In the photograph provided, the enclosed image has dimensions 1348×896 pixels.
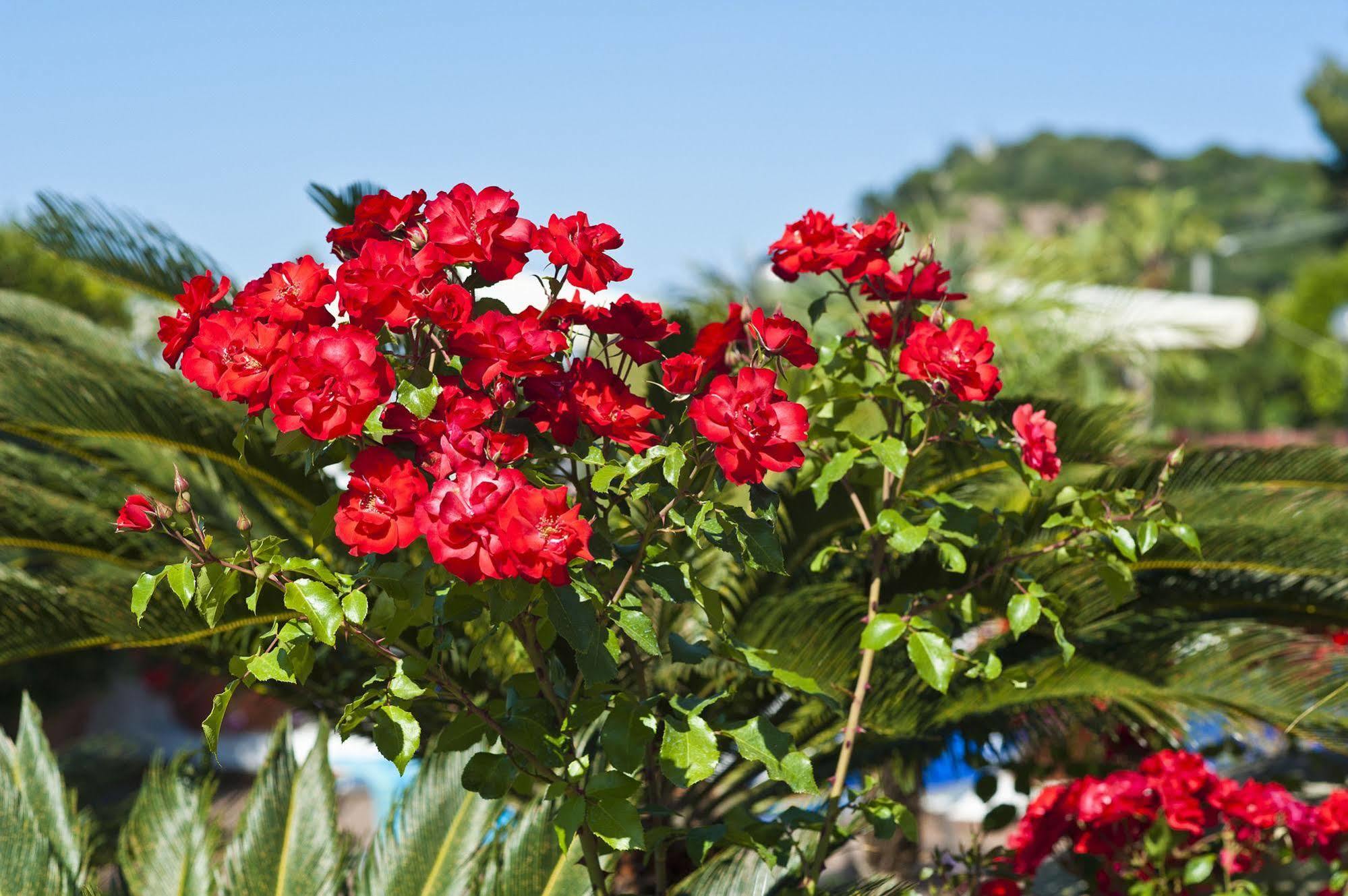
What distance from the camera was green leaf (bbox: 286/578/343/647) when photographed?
58.9 inches

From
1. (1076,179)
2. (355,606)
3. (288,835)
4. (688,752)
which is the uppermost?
(1076,179)

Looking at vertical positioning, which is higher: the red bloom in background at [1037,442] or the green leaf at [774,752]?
the red bloom in background at [1037,442]

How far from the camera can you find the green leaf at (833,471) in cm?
207

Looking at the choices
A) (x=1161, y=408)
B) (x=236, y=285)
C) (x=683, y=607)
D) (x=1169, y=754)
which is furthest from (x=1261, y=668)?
(x=1161, y=408)

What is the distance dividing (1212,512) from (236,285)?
2575 mm

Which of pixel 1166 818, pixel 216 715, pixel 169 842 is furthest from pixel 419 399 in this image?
pixel 1166 818

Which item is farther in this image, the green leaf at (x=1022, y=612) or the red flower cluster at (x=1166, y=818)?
the red flower cluster at (x=1166, y=818)

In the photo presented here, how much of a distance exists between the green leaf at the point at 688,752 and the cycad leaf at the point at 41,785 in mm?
1667

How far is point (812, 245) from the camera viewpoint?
211 centimetres

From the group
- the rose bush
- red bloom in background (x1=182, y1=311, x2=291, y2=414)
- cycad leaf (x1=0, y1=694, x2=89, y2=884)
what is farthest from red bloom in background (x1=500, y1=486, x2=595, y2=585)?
cycad leaf (x1=0, y1=694, x2=89, y2=884)

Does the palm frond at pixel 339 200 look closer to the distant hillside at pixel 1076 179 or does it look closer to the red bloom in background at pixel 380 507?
the red bloom in background at pixel 380 507

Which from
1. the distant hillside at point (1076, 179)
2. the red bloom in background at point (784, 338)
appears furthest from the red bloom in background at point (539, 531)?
the distant hillside at point (1076, 179)

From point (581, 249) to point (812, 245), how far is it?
1.71 feet

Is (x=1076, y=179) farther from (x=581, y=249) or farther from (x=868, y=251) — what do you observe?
(x=581, y=249)
